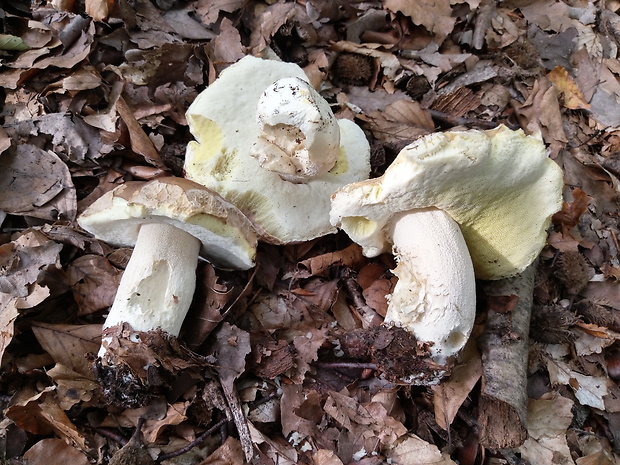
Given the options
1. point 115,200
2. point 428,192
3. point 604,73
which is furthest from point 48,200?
point 604,73

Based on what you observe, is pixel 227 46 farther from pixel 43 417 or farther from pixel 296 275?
pixel 43 417

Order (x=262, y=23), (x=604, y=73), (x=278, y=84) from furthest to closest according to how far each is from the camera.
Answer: (x=604, y=73) → (x=262, y=23) → (x=278, y=84)

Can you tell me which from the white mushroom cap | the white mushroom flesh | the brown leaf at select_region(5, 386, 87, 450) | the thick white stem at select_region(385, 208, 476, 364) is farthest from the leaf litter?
the white mushroom flesh

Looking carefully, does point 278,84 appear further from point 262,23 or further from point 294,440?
point 294,440

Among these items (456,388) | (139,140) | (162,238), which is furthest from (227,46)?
(456,388)

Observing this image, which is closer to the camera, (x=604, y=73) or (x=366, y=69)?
(x=366, y=69)

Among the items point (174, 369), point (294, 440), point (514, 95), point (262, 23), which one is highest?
point (262, 23)

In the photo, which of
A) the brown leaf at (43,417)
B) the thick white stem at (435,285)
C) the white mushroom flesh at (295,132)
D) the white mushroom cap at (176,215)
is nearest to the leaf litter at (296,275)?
the brown leaf at (43,417)
